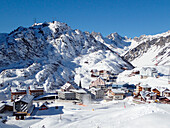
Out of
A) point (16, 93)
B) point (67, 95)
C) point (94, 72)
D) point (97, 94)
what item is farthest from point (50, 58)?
point (97, 94)

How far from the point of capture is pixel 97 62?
126m

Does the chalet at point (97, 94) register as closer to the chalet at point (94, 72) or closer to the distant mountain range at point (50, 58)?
the distant mountain range at point (50, 58)

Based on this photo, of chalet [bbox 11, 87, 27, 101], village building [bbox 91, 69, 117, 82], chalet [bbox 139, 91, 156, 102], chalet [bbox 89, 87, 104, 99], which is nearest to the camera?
chalet [bbox 139, 91, 156, 102]

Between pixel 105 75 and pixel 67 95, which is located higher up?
pixel 105 75

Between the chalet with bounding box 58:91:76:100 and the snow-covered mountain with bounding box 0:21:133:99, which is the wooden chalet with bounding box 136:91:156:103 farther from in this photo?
the snow-covered mountain with bounding box 0:21:133:99

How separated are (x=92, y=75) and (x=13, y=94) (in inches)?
1977

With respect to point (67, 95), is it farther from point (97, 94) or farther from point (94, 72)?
point (94, 72)

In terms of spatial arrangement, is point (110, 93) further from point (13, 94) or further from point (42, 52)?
point (42, 52)

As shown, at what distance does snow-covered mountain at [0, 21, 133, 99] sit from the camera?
285 feet

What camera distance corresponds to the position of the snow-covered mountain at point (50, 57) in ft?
285

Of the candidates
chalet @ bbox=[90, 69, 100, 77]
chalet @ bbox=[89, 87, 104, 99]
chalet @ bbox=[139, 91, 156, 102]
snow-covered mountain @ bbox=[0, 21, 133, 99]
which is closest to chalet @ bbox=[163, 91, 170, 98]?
chalet @ bbox=[139, 91, 156, 102]

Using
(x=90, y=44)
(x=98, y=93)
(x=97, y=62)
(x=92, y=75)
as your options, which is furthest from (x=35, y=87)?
(x=90, y=44)

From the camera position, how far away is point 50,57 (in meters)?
120

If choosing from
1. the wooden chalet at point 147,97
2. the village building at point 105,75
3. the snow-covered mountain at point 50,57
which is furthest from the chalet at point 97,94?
the village building at point 105,75
